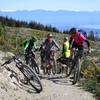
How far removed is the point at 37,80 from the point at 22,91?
548 millimetres

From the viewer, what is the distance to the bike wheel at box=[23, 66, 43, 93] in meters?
13.8

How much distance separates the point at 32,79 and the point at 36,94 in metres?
0.48

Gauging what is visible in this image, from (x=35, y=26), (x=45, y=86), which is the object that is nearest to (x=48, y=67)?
(x=45, y=86)

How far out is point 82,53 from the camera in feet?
52.3

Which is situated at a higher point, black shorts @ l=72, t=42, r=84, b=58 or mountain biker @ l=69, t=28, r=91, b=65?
mountain biker @ l=69, t=28, r=91, b=65

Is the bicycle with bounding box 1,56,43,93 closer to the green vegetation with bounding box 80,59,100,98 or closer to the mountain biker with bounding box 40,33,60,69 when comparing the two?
the green vegetation with bounding box 80,59,100,98

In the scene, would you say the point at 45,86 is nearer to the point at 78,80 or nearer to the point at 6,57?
the point at 78,80

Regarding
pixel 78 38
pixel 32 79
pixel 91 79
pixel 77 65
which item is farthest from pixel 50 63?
pixel 32 79

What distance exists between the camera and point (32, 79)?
13906 millimetres

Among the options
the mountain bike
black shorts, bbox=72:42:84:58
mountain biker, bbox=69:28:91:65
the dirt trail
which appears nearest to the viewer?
the dirt trail

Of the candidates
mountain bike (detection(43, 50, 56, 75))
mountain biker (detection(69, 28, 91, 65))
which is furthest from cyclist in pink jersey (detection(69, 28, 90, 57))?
mountain bike (detection(43, 50, 56, 75))

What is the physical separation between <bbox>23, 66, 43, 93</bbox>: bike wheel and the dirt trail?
14cm

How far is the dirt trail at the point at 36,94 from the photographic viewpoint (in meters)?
13.0

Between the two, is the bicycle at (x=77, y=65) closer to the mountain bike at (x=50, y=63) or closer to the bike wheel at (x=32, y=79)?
the mountain bike at (x=50, y=63)
